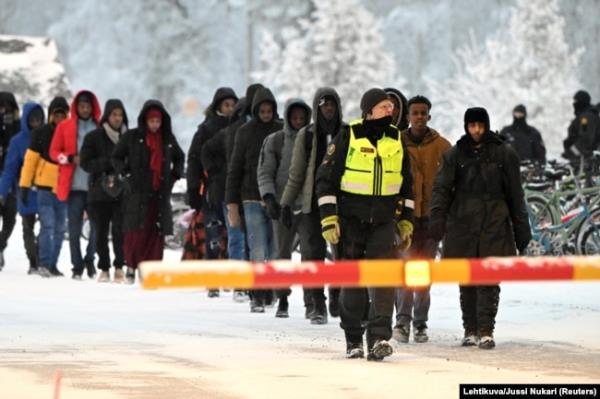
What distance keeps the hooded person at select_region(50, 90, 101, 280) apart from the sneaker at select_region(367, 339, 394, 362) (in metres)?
9.77

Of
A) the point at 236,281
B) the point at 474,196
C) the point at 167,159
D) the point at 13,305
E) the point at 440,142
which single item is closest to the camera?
the point at 236,281

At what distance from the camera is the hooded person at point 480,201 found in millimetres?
14203

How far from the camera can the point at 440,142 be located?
1529cm

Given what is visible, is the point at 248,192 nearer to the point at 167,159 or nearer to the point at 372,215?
the point at 167,159

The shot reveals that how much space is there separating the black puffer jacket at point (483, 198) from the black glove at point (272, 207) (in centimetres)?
286

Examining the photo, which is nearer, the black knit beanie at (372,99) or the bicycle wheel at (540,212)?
the black knit beanie at (372,99)

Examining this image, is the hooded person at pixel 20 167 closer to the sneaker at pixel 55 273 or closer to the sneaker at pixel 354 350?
the sneaker at pixel 55 273

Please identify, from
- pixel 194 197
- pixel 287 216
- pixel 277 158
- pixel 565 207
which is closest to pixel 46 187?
pixel 194 197

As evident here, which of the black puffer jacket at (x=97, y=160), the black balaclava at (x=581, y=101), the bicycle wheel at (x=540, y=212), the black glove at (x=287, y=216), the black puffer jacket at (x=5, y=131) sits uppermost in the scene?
the black balaclava at (x=581, y=101)

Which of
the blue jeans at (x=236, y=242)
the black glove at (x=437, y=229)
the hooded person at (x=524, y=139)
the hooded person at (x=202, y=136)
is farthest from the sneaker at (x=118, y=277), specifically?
the hooded person at (x=524, y=139)

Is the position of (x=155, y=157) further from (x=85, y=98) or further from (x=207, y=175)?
(x=85, y=98)

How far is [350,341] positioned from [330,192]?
39.2 inches

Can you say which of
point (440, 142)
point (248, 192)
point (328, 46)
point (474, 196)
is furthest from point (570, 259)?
point (328, 46)

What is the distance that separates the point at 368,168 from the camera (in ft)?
42.6
